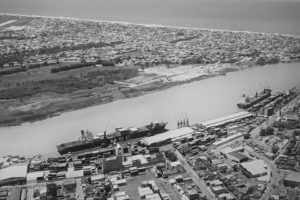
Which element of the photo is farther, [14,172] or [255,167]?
[14,172]

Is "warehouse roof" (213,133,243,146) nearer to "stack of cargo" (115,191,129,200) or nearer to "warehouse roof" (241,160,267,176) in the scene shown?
"warehouse roof" (241,160,267,176)

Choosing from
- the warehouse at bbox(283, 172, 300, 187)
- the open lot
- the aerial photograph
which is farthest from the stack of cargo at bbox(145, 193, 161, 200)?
the warehouse at bbox(283, 172, 300, 187)

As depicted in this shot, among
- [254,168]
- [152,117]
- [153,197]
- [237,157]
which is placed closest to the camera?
[153,197]

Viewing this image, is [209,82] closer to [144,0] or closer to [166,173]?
[166,173]

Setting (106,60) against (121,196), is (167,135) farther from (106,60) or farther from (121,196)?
(106,60)

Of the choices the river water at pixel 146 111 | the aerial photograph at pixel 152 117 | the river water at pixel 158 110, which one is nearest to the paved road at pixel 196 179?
the aerial photograph at pixel 152 117

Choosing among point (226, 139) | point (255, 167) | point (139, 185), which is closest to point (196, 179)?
point (139, 185)
